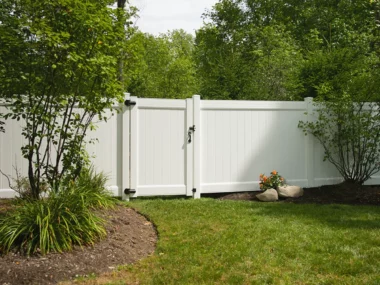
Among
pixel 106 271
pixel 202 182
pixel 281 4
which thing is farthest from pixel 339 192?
pixel 281 4

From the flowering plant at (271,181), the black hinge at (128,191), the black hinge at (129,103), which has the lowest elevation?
the black hinge at (128,191)

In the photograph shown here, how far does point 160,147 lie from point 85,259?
3.10m

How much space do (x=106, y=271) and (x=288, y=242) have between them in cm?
186

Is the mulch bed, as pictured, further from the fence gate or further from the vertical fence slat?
the fence gate

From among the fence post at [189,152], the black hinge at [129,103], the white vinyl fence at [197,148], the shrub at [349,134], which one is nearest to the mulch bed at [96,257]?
the white vinyl fence at [197,148]

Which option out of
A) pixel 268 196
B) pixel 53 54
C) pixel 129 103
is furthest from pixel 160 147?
pixel 53 54

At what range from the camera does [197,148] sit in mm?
6734

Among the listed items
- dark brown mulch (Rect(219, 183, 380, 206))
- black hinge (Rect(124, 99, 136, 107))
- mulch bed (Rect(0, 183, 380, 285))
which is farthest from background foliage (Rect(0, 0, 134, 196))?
dark brown mulch (Rect(219, 183, 380, 206))

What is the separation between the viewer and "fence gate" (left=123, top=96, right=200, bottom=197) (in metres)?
6.48

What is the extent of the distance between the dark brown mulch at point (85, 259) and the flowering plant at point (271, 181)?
9.16 feet

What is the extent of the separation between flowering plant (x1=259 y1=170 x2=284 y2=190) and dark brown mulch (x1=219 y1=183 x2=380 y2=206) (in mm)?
219

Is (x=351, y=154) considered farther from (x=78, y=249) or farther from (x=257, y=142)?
(x=78, y=249)

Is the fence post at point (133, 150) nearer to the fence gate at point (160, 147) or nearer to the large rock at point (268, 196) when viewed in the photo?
the fence gate at point (160, 147)

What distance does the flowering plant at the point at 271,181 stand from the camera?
6.92 m
